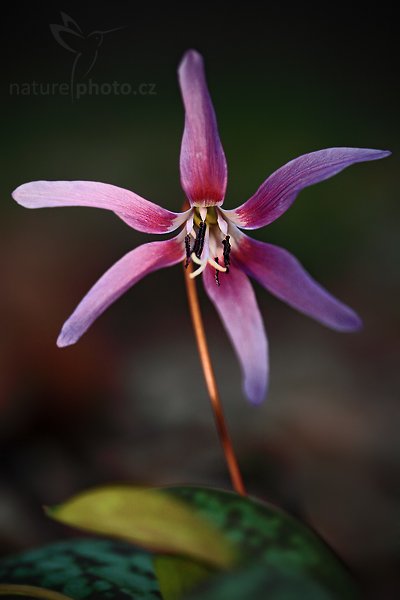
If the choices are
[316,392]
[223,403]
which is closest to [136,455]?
[223,403]

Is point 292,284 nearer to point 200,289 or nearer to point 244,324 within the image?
point 244,324

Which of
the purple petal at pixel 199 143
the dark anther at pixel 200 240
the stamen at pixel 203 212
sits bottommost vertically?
the dark anther at pixel 200 240

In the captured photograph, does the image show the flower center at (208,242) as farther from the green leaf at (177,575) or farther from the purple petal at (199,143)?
the green leaf at (177,575)

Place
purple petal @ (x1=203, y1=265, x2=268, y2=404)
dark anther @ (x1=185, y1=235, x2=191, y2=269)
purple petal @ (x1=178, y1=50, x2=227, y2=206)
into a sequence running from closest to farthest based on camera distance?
purple petal @ (x1=178, y1=50, x2=227, y2=206)
purple petal @ (x1=203, y1=265, x2=268, y2=404)
dark anther @ (x1=185, y1=235, x2=191, y2=269)

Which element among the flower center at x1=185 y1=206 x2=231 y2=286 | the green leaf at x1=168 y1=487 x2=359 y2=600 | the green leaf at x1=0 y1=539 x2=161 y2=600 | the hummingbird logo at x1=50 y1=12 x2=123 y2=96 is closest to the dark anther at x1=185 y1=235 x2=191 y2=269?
the flower center at x1=185 y1=206 x2=231 y2=286

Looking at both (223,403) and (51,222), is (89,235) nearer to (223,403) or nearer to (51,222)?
(51,222)

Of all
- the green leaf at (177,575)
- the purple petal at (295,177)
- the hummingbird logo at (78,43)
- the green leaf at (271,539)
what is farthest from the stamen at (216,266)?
the hummingbird logo at (78,43)

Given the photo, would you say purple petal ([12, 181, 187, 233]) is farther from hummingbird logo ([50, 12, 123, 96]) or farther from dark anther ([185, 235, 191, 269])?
hummingbird logo ([50, 12, 123, 96])
